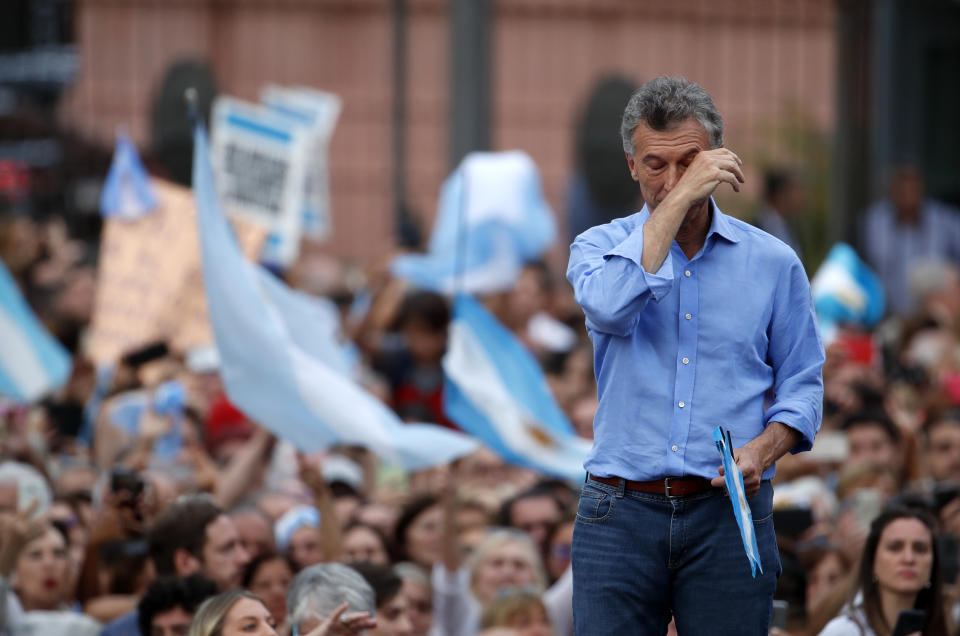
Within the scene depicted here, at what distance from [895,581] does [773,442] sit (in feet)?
7.60

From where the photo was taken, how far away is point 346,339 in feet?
42.1

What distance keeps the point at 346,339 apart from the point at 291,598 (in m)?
6.70

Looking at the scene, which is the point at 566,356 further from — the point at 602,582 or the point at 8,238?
the point at 602,582

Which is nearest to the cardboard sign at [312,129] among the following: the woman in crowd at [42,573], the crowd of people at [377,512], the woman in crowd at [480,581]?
the crowd of people at [377,512]

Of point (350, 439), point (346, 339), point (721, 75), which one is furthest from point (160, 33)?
point (350, 439)

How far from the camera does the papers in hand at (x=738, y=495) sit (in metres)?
4.09

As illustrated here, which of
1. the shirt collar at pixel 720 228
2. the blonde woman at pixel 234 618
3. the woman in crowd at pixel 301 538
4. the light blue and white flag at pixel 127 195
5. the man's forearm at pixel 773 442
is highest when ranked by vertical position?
the shirt collar at pixel 720 228

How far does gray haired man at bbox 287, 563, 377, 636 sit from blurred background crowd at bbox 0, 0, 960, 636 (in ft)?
0.04

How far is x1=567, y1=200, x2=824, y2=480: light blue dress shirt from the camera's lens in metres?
4.28

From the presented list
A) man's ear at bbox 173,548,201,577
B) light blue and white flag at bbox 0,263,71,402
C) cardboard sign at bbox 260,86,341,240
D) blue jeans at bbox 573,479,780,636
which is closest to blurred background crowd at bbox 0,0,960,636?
man's ear at bbox 173,548,201,577

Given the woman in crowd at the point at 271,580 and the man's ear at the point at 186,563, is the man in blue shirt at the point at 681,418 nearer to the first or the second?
the man's ear at the point at 186,563

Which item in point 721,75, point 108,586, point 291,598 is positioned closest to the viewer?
point 291,598

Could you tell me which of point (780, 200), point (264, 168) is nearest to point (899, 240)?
point (780, 200)

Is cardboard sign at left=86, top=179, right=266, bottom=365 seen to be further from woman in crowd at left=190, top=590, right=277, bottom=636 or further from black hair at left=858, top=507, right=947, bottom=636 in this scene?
black hair at left=858, top=507, right=947, bottom=636
